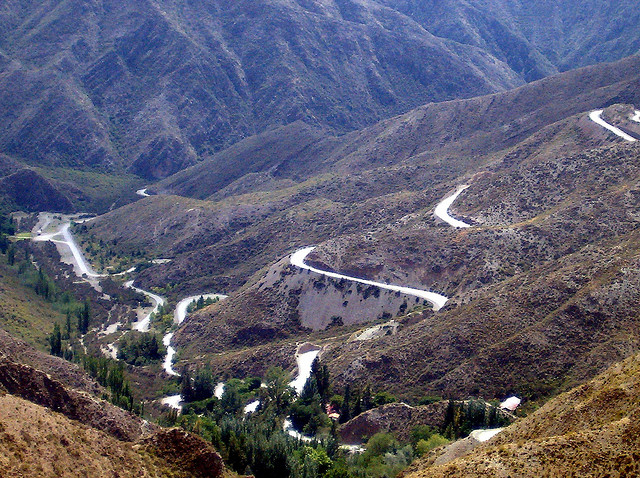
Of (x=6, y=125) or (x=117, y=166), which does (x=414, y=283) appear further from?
(x=6, y=125)

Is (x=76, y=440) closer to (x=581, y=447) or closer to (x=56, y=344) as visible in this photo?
(x=581, y=447)

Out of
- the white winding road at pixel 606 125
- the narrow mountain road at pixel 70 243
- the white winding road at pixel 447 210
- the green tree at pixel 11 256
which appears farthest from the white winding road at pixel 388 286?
the green tree at pixel 11 256

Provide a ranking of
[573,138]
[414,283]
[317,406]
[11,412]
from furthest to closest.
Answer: [573,138] → [414,283] → [317,406] → [11,412]

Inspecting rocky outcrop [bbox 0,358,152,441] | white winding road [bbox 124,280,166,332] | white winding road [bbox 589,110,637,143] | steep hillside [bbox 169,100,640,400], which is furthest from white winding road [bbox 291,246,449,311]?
rocky outcrop [bbox 0,358,152,441]

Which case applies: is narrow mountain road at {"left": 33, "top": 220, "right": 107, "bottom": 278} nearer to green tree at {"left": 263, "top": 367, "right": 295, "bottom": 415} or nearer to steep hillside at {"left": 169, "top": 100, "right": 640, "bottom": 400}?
steep hillside at {"left": 169, "top": 100, "right": 640, "bottom": 400}

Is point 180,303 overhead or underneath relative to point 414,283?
underneath

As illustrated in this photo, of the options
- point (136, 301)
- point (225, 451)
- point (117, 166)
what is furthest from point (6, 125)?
point (225, 451)

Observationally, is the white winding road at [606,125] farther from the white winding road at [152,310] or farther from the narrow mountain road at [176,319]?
the white winding road at [152,310]

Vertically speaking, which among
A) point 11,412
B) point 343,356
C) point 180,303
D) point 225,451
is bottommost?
point 180,303
